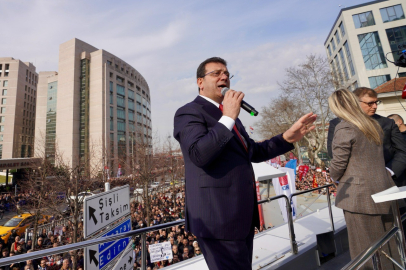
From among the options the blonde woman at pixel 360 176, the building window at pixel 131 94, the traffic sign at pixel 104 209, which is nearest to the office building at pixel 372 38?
the blonde woman at pixel 360 176

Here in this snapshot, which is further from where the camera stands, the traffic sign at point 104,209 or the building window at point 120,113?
the building window at point 120,113

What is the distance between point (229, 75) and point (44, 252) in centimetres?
191

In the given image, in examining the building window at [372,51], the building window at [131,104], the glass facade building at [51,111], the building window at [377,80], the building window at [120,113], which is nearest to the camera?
the building window at [377,80]

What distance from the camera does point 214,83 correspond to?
1569mm

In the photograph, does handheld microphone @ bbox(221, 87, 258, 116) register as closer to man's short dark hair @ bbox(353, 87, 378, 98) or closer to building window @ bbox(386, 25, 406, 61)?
man's short dark hair @ bbox(353, 87, 378, 98)

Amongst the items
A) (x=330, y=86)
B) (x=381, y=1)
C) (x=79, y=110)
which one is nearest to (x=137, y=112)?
(x=79, y=110)

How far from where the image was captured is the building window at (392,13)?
31719mm

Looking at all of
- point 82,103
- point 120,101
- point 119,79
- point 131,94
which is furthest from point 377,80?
point 82,103

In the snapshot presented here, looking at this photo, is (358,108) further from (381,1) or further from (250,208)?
(381,1)

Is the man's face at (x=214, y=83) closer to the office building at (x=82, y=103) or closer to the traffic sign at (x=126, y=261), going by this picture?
the traffic sign at (x=126, y=261)

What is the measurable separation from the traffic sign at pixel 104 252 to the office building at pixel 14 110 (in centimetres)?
7452

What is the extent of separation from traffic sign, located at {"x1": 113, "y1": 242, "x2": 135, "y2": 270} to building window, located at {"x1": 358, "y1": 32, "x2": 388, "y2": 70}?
136 ft

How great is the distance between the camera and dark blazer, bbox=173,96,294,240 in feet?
3.75

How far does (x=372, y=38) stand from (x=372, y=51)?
215 cm
